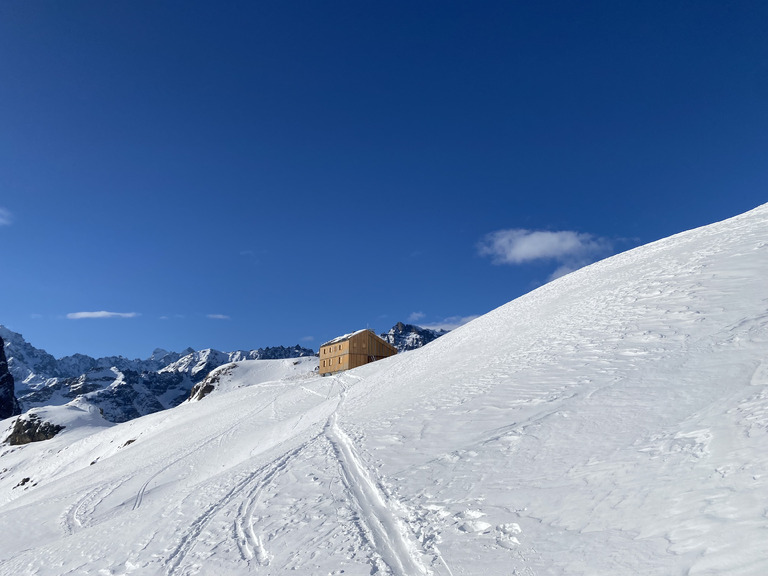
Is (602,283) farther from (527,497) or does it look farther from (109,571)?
(109,571)

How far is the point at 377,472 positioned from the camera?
11922 mm

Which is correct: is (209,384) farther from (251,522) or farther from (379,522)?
(379,522)

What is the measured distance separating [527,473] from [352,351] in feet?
195

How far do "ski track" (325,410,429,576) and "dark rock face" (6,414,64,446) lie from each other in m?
79.0

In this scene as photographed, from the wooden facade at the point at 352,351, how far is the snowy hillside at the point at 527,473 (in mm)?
43561

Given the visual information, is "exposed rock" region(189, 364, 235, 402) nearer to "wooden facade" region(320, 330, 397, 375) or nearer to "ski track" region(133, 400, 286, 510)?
"wooden facade" region(320, 330, 397, 375)

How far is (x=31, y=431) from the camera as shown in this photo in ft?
237

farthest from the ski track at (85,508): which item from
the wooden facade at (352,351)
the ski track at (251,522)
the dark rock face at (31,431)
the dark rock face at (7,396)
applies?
the dark rock face at (7,396)

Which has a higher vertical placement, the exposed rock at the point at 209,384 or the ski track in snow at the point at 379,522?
the exposed rock at the point at 209,384

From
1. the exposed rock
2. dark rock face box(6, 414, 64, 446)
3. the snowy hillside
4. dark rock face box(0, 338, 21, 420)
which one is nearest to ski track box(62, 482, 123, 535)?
the snowy hillside

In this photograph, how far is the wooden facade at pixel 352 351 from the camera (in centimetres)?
6812

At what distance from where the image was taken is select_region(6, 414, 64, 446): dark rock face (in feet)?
→ 234

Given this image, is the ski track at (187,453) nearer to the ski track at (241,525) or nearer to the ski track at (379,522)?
the ski track at (241,525)

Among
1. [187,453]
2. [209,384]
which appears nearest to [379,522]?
[187,453]
